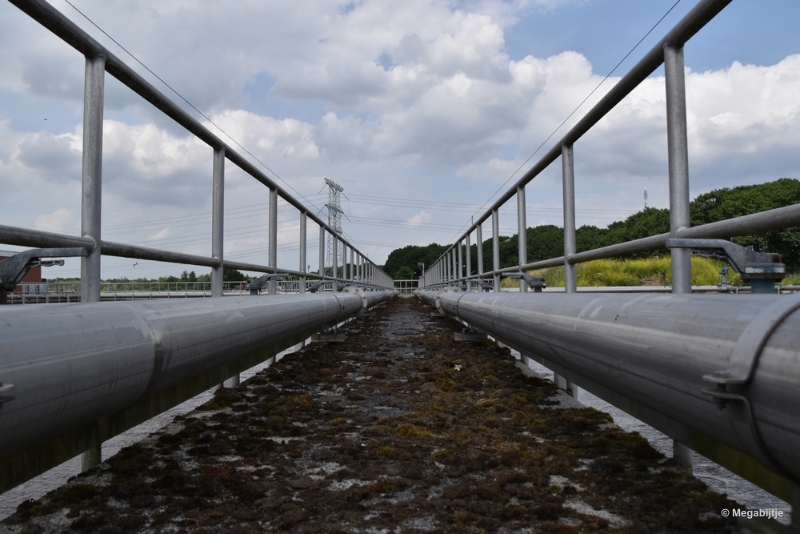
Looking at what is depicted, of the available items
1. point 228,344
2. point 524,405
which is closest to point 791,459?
point 228,344

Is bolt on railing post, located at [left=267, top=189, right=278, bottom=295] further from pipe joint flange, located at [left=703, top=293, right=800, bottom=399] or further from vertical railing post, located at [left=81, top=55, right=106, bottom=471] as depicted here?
pipe joint flange, located at [left=703, top=293, right=800, bottom=399]

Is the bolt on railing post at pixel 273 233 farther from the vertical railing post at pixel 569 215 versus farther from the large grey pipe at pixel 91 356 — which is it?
the large grey pipe at pixel 91 356

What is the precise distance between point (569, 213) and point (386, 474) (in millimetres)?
2012

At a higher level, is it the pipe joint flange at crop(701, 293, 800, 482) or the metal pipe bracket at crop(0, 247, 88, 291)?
the metal pipe bracket at crop(0, 247, 88, 291)

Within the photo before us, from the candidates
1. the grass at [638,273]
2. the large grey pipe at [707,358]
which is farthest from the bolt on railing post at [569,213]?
the large grey pipe at [707,358]

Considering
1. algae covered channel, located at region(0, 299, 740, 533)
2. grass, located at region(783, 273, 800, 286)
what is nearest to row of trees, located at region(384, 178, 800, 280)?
grass, located at region(783, 273, 800, 286)

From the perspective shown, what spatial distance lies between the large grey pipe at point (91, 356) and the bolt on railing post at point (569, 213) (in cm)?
195

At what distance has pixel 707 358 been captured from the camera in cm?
106

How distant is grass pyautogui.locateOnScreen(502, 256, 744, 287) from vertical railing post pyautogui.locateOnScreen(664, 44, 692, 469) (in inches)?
42.2

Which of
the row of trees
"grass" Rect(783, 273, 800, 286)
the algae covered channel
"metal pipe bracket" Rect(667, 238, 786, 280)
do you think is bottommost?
the algae covered channel

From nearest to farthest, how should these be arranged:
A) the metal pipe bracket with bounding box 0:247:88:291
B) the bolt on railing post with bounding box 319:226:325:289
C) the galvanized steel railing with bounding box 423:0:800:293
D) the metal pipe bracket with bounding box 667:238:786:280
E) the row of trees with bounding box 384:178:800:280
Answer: the metal pipe bracket with bounding box 667:238:786:280, the metal pipe bracket with bounding box 0:247:88:291, the galvanized steel railing with bounding box 423:0:800:293, the row of trees with bounding box 384:178:800:280, the bolt on railing post with bounding box 319:226:325:289

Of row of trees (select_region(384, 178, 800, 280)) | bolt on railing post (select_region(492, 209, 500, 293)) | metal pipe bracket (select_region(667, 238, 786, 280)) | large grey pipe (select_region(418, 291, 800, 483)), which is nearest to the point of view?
large grey pipe (select_region(418, 291, 800, 483))

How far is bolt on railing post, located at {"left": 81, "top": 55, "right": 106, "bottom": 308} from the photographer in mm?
2047

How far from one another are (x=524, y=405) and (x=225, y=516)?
1749mm
